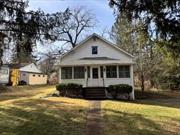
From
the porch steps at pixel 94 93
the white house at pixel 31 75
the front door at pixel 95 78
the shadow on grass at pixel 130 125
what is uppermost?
the white house at pixel 31 75

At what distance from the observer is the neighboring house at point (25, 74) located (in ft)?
188

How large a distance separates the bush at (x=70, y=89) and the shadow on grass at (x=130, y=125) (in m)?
12.2

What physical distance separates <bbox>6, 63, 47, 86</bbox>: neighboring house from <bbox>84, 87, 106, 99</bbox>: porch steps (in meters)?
26.7

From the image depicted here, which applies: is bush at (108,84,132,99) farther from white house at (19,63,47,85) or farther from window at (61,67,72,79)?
white house at (19,63,47,85)

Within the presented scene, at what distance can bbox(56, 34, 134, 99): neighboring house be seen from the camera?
107 feet

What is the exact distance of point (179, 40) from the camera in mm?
12312

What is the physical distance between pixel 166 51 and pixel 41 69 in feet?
206

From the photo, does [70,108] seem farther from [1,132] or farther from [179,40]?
[179,40]

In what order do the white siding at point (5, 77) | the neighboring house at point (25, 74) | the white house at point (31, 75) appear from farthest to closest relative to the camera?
the white house at point (31, 75) → the neighboring house at point (25, 74) → the white siding at point (5, 77)

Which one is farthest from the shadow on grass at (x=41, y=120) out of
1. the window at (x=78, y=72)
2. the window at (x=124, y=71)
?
the window at (x=124, y=71)

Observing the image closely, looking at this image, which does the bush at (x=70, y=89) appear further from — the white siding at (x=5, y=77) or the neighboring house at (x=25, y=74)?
the white siding at (x=5, y=77)

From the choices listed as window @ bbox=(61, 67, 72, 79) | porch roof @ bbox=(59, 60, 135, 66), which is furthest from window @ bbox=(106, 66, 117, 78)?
window @ bbox=(61, 67, 72, 79)

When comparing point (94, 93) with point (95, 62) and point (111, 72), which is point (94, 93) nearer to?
point (111, 72)

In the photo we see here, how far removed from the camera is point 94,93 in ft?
104
